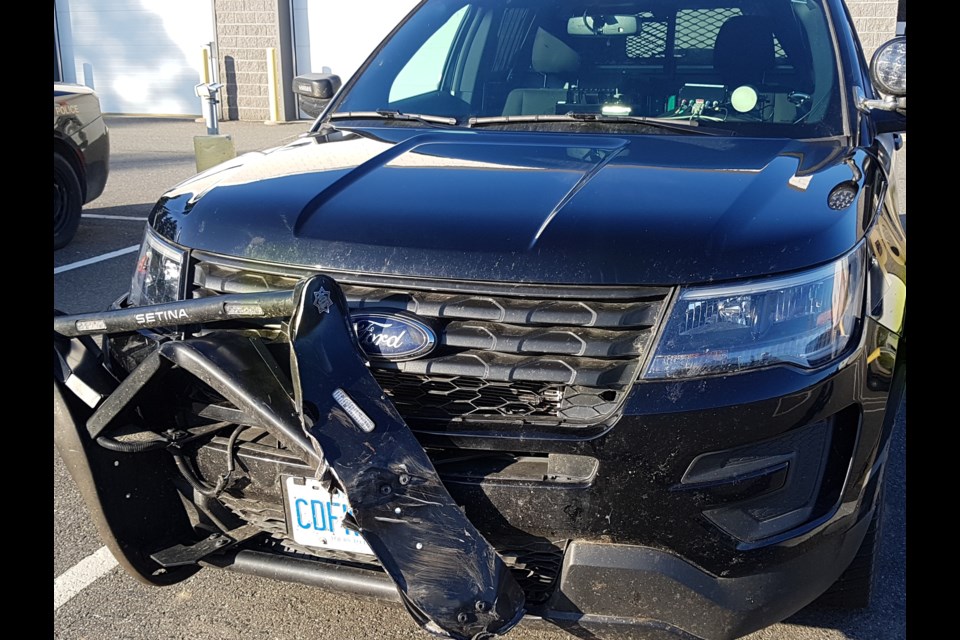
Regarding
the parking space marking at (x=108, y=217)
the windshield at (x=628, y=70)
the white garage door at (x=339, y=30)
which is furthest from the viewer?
the white garage door at (x=339, y=30)

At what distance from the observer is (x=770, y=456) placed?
6.17 feet

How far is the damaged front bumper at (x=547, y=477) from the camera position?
6.01 feet

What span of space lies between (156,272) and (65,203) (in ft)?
16.4

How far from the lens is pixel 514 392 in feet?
6.33

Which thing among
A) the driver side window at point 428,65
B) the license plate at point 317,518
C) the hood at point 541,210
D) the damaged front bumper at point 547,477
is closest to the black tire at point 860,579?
the damaged front bumper at point 547,477

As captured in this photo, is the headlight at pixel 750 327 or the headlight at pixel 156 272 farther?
the headlight at pixel 156 272

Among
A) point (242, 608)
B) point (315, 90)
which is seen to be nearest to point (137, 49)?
point (315, 90)

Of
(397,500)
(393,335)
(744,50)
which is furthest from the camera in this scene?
(744,50)

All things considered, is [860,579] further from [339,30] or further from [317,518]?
[339,30]

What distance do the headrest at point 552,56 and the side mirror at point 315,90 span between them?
0.93 m

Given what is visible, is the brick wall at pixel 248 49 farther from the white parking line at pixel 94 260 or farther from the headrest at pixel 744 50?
the headrest at pixel 744 50
